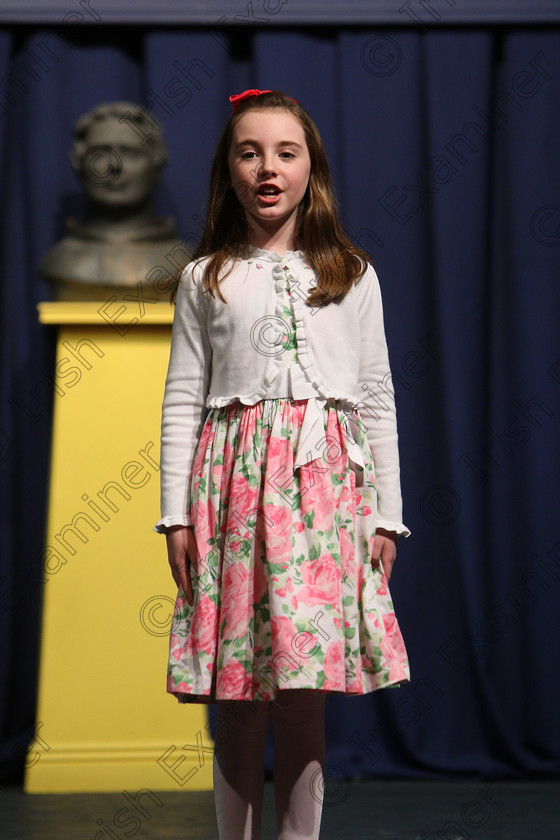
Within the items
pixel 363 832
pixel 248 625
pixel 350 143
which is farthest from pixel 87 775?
pixel 350 143

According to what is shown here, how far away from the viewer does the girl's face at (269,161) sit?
140 centimetres

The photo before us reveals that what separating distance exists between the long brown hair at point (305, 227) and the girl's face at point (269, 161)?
2 cm

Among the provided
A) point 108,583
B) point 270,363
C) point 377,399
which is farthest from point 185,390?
point 108,583

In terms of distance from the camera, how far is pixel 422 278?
8.05 feet

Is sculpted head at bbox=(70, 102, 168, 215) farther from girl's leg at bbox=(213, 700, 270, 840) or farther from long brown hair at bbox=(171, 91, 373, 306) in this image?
girl's leg at bbox=(213, 700, 270, 840)

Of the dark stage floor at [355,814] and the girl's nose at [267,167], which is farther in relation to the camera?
the dark stage floor at [355,814]

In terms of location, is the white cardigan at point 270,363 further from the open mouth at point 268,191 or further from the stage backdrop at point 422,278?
the stage backdrop at point 422,278

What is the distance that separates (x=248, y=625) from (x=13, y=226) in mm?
1459

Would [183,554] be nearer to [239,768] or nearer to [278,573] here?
[278,573]

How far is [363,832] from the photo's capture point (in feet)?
6.26

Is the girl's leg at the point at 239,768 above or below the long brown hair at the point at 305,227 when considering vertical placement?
below

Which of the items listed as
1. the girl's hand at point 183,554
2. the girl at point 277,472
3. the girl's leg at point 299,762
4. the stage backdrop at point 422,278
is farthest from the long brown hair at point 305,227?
the stage backdrop at point 422,278

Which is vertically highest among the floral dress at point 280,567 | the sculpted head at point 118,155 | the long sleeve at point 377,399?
the sculpted head at point 118,155

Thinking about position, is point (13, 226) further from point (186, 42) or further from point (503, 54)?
point (503, 54)
